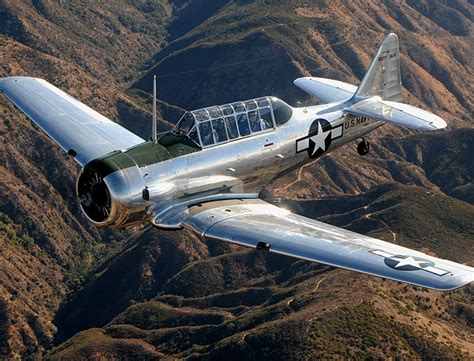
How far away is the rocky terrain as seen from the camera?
5775cm

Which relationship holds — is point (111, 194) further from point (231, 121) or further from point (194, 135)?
point (231, 121)

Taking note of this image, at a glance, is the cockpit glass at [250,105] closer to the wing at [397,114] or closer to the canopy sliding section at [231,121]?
the canopy sliding section at [231,121]

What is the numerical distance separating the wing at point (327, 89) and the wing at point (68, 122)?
10.4 meters

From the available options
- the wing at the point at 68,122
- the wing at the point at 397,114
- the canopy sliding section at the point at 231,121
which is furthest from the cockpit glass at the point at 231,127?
the wing at the point at 397,114

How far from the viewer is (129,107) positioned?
122938mm

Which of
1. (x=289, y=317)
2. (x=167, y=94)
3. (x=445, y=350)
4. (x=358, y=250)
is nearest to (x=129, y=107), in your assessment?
(x=167, y=94)

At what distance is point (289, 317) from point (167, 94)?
9490cm

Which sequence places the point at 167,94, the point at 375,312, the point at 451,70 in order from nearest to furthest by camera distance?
the point at 375,312 → the point at 167,94 → the point at 451,70

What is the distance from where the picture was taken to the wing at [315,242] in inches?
859

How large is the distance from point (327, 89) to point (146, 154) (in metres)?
14.6

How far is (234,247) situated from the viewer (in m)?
92.5

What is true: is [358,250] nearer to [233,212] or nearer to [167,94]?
[233,212]

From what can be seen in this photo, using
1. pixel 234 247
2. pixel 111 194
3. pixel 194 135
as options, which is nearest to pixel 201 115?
pixel 194 135

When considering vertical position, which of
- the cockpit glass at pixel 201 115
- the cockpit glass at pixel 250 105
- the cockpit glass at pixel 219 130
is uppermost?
the cockpit glass at pixel 201 115
